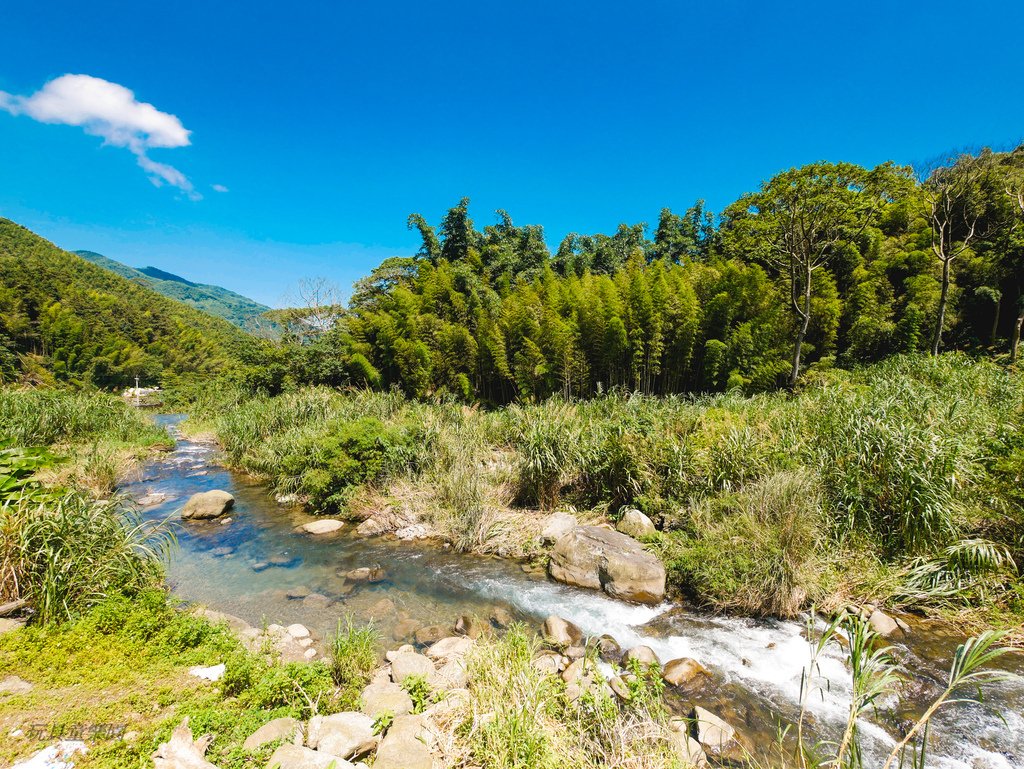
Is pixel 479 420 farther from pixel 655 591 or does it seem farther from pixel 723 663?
pixel 723 663

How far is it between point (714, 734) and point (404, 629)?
3.27 m

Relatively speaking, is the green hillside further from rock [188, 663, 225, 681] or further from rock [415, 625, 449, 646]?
rock [188, 663, 225, 681]

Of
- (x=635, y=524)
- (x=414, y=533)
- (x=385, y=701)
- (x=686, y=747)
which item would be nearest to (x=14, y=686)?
(x=385, y=701)

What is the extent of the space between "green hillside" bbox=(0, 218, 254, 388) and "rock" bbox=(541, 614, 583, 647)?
831 inches

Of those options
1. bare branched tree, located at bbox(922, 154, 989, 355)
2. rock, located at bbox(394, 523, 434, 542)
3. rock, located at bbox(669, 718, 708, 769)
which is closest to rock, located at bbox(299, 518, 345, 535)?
rock, located at bbox(394, 523, 434, 542)

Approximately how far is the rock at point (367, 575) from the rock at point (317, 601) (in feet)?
1.82

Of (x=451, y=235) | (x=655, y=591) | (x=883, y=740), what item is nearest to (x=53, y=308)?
(x=451, y=235)

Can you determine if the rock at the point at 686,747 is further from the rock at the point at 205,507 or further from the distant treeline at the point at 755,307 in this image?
the distant treeline at the point at 755,307

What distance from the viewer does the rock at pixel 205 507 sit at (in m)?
8.45

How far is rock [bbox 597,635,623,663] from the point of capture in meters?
4.47

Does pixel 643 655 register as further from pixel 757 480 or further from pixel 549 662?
pixel 757 480

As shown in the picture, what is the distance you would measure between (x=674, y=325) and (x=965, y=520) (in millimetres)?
8480

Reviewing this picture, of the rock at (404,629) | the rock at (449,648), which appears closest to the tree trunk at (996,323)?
the rock at (449,648)

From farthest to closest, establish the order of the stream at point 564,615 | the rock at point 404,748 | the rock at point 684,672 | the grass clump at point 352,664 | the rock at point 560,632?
the rock at point 560,632, the rock at point 684,672, the grass clump at point 352,664, the stream at point 564,615, the rock at point 404,748
